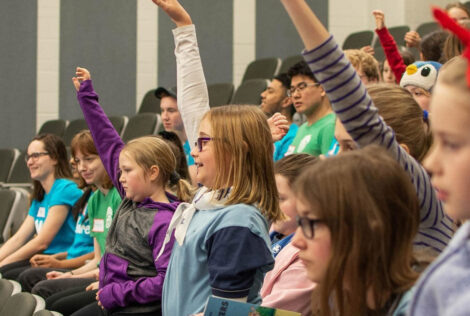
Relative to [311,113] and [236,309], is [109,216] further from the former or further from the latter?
[236,309]

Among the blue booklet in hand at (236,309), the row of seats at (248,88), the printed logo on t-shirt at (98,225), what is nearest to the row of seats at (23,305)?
the blue booklet in hand at (236,309)

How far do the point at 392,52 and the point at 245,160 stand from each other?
1657 mm

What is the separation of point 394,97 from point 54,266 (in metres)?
2.93

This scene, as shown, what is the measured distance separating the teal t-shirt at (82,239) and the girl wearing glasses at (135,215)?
1.24 metres

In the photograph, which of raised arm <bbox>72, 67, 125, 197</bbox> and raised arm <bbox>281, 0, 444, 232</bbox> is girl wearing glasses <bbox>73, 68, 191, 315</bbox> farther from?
raised arm <bbox>281, 0, 444, 232</bbox>

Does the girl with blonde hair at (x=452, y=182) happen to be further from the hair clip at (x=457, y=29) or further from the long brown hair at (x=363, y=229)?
the long brown hair at (x=363, y=229)

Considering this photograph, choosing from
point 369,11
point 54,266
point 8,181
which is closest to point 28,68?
point 8,181

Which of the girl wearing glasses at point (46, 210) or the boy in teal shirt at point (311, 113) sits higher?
the boy in teal shirt at point (311, 113)

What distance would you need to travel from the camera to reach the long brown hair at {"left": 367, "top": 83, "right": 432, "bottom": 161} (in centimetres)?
168

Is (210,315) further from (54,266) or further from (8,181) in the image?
(8,181)

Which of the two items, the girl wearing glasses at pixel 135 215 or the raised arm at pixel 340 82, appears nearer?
the raised arm at pixel 340 82

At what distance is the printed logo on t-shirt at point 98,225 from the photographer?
3740 mm

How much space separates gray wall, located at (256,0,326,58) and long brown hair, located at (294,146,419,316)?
7038 mm

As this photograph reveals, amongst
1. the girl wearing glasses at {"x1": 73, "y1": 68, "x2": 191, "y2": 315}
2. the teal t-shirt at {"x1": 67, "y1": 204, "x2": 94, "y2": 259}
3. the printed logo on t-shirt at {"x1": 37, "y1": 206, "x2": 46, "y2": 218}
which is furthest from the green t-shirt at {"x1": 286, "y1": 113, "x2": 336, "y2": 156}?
the printed logo on t-shirt at {"x1": 37, "y1": 206, "x2": 46, "y2": 218}
